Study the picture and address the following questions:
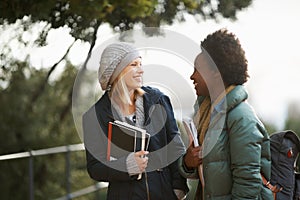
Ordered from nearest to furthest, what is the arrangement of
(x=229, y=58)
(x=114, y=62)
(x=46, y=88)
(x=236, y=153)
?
(x=236, y=153) < (x=229, y=58) < (x=114, y=62) < (x=46, y=88)

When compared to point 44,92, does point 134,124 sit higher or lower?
higher

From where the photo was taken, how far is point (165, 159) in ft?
12.4

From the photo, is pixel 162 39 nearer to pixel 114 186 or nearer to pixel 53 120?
pixel 114 186

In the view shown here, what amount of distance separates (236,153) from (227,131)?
0.41 feet

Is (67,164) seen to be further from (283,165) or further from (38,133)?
(283,165)

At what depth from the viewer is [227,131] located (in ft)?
11.0

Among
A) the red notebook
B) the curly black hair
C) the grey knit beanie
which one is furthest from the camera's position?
the grey knit beanie

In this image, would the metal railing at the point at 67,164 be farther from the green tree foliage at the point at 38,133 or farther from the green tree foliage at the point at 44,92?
the green tree foliage at the point at 38,133

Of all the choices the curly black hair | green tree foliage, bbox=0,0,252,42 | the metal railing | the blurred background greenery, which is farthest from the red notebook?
the metal railing

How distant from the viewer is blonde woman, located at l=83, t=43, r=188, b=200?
3.74 metres

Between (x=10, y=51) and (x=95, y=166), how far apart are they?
2908 millimetres

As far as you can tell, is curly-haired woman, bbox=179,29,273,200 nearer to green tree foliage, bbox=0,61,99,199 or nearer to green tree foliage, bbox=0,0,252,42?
green tree foliage, bbox=0,0,252,42

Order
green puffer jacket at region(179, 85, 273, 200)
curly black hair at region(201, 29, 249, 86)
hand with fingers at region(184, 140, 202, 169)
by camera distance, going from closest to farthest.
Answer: green puffer jacket at region(179, 85, 273, 200), curly black hair at region(201, 29, 249, 86), hand with fingers at region(184, 140, 202, 169)

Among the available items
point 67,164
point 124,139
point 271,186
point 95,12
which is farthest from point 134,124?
point 67,164
